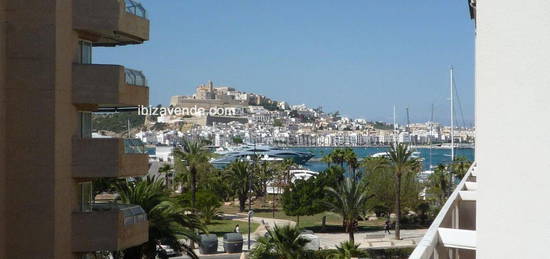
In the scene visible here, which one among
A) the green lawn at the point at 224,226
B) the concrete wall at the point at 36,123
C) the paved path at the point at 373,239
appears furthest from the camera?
the green lawn at the point at 224,226

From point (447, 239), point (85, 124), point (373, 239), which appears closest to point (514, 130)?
point (447, 239)

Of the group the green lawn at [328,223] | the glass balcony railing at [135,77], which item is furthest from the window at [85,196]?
the green lawn at [328,223]

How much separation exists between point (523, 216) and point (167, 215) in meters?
22.0

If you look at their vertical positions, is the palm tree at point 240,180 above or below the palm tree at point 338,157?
below

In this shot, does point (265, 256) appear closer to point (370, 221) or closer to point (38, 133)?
point (38, 133)

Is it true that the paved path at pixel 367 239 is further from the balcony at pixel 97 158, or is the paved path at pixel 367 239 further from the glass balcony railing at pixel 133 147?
the balcony at pixel 97 158

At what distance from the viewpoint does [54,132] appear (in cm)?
1756

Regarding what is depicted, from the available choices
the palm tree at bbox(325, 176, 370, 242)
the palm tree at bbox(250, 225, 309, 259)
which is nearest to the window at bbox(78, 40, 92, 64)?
the palm tree at bbox(250, 225, 309, 259)

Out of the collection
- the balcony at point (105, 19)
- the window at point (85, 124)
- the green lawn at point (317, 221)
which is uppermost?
the balcony at point (105, 19)

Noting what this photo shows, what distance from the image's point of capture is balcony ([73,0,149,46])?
60.4ft

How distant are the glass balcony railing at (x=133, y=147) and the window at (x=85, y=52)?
2198 mm

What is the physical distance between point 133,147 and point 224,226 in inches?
1726

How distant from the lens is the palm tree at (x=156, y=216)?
25.1 m

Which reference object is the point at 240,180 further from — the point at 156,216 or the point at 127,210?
the point at 127,210
